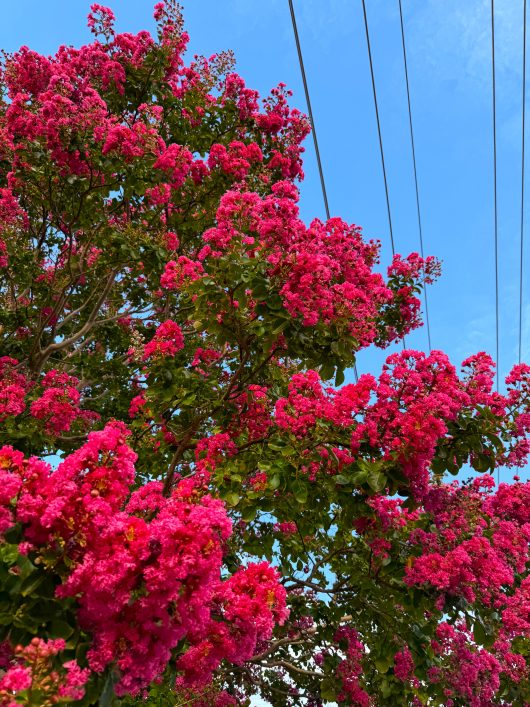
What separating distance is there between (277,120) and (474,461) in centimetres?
539

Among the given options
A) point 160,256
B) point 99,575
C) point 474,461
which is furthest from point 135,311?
point 99,575

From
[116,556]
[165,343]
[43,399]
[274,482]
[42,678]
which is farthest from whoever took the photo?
[43,399]

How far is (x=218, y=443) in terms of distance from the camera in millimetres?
3863

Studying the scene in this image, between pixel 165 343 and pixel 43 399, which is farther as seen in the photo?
pixel 43 399

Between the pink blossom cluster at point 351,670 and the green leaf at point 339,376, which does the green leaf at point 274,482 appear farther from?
the pink blossom cluster at point 351,670

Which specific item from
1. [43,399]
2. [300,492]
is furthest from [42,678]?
[43,399]

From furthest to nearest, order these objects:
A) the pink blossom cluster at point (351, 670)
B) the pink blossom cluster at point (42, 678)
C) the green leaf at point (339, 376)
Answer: the pink blossom cluster at point (351, 670) → the green leaf at point (339, 376) → the pink blossom cluster at point (42, 678)

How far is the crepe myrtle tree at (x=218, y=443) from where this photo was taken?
183 cm

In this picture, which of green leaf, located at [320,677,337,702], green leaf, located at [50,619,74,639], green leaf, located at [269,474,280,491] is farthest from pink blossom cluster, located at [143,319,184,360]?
green leaf, located at [320,677,337,702]

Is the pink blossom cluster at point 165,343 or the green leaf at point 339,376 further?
the pink blossom cluster at point 165,343

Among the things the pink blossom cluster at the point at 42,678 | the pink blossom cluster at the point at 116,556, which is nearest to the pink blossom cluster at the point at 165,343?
the pink blossom cluster at the point at 116,556

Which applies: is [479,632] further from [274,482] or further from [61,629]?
[61,629]

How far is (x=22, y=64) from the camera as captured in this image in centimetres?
624

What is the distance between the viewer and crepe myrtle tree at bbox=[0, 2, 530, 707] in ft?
5.99
